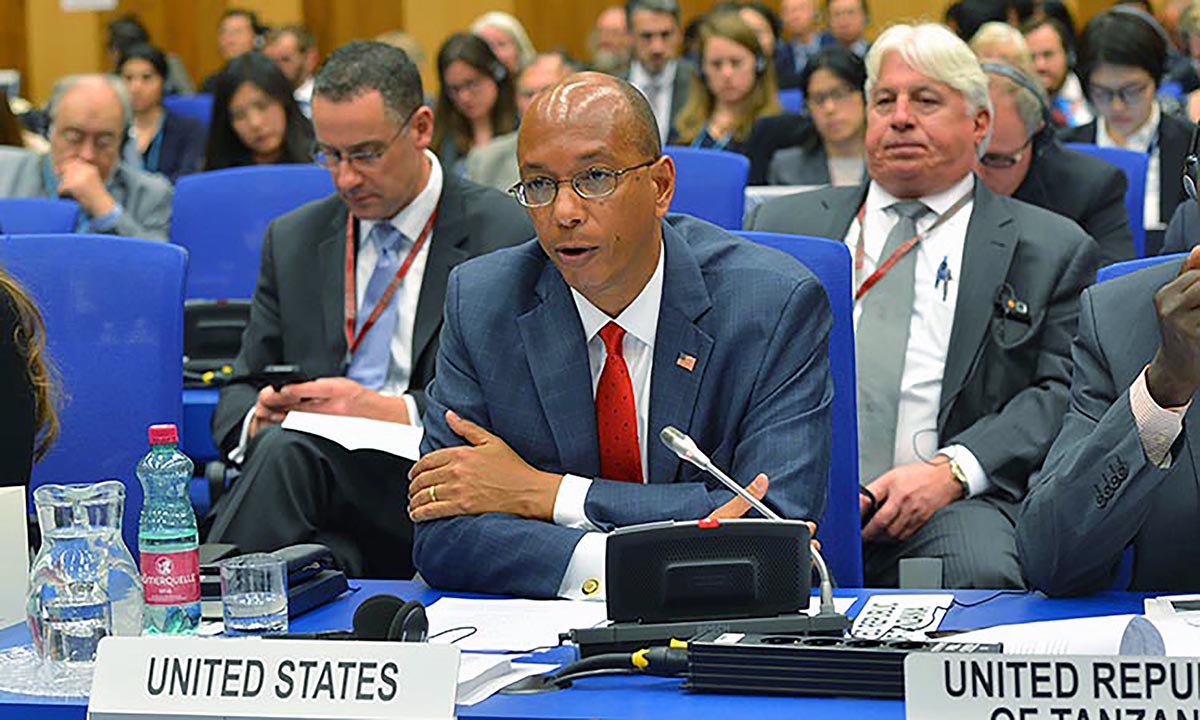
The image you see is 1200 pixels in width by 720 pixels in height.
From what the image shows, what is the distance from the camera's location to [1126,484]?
2.45 m

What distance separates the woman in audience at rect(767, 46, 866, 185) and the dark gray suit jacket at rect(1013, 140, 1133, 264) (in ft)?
6.34

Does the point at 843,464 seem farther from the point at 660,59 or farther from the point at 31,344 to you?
the point at 660,59

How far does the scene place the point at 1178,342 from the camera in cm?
237

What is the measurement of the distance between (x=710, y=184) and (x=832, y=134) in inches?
89.9

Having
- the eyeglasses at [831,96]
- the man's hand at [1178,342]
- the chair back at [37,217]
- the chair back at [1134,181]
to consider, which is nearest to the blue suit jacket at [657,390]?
the man's hand at [1178,342]

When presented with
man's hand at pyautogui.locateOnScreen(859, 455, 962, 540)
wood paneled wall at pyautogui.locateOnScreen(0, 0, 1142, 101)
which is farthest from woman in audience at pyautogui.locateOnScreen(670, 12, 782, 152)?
wood paneled wall at pyautogui.locateOnScreen(0, 0, 1142, 101)

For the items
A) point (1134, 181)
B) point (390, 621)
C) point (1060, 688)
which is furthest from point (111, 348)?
point (1134, 181)

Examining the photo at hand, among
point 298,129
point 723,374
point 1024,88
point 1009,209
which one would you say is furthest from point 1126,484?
point 298,129

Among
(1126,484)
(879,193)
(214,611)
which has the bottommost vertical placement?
(214,611)

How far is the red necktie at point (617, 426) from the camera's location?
113 inches

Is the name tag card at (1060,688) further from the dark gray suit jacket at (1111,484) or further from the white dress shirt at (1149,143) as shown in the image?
the white dress shirt at (1149,143)

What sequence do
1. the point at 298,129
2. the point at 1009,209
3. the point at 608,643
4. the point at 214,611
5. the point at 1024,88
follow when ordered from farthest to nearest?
1. the point at 298,129
2. the point at 1024,88
3. the point at 1009,209
4. the point at 214,611
5. the point at 608,643

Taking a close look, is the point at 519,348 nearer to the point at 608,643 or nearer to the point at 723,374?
the point at 723,374

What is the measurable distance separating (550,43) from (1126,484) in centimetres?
1173
